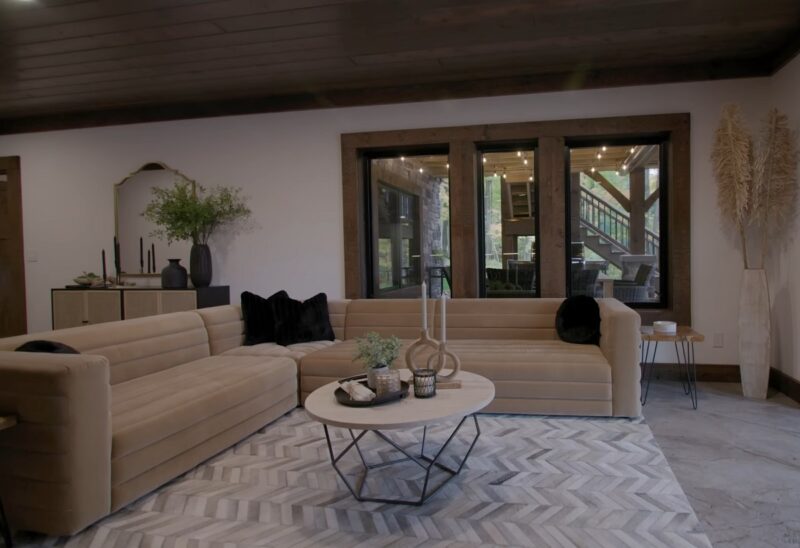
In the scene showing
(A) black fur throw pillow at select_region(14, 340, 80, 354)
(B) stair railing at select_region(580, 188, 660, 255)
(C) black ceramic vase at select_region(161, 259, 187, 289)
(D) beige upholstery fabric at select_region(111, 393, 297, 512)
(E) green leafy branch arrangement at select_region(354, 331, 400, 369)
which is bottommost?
(D) beige upholstery fabric at select_region(111, 393, 297, 512)

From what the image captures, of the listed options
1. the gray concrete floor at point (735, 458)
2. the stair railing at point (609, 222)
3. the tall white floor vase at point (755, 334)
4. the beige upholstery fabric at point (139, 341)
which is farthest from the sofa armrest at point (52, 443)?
the tall white floor vase at point (755, 334)

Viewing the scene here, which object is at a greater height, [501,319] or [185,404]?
[501,319]

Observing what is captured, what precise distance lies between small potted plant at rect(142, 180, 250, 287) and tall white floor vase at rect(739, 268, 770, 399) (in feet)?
14.2

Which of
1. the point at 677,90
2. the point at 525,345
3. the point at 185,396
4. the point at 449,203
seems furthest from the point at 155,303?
the point at 677,90

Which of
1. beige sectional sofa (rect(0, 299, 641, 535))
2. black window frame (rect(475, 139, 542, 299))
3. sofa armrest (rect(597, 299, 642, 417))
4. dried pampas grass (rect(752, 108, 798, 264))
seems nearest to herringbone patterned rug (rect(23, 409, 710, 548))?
beige sectional sofa (rect(0, 299, 641, 535))

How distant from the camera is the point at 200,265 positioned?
5016 millimetres

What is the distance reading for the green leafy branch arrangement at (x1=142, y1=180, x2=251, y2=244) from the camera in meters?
4.95

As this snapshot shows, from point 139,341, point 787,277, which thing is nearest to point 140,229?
point 139,341

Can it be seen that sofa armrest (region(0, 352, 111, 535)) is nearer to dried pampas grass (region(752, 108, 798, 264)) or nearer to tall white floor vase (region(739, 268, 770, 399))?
tall white floor vase (region(739, 268, 770, 399))

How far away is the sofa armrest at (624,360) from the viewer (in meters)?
3.30

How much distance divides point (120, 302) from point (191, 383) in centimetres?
253

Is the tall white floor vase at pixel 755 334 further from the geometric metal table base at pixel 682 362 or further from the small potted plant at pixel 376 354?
the small potted plant at pixel 376 354

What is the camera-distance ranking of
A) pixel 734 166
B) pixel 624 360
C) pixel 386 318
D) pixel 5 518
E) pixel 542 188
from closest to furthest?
pixel 5 518 → pixel 624 360 → pixel 734 166 → pixel 386 318 → pixel 542 188

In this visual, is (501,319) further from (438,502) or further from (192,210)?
(192,210)
